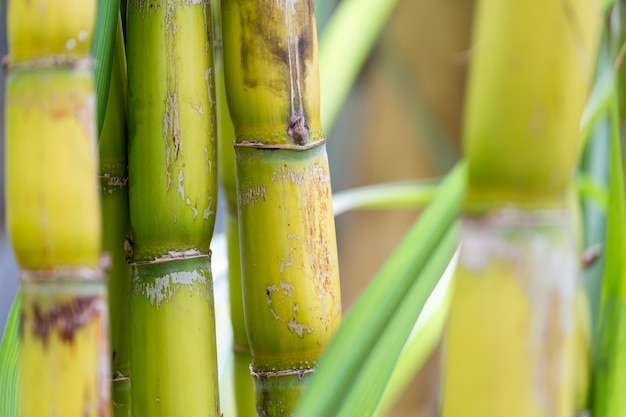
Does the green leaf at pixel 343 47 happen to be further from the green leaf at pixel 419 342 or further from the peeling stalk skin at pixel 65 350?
the peeling stalk skin at pixel 65 350

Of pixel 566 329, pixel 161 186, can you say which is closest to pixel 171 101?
pixel 161 186

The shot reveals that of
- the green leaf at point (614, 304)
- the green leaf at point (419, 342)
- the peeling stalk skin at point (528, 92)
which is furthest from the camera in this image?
the green leaf at point (419, 342)

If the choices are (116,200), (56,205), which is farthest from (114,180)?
(56,205)

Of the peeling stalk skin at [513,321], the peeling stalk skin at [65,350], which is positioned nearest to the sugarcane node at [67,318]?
the peeling stalk skin at [65,350]

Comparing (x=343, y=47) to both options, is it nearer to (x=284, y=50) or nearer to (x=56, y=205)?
(x=284, y=50)

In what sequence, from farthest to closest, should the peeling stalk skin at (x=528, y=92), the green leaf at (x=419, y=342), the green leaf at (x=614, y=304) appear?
1. the green leaf at (x=419, y=342)
2. the green leaf at (x=614, y=304)
3. the peeling stalk skin at (x=528, y=92)

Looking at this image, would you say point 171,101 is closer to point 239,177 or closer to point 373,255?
point 239,177

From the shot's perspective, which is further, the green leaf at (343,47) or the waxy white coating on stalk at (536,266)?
the green leaf at (343,47)
